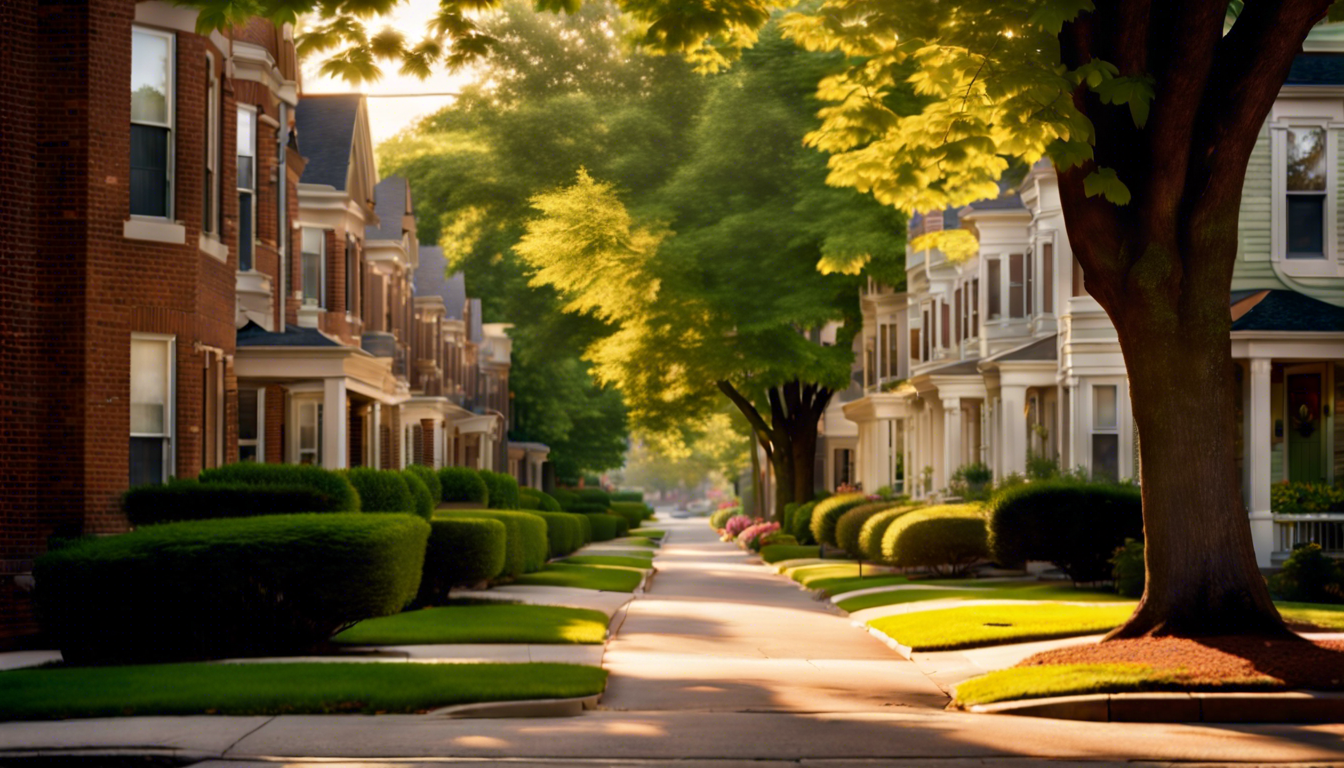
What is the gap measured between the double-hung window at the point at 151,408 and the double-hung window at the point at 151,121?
5.42ft

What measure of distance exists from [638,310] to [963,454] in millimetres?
9960

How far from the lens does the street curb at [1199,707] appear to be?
12586 millimetres

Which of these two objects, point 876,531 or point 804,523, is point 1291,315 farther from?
point 804,523

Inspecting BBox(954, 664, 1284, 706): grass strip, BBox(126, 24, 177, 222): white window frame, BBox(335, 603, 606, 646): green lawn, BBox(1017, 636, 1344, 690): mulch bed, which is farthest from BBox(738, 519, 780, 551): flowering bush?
BBox(954, 664, 1284, 706): grass strip

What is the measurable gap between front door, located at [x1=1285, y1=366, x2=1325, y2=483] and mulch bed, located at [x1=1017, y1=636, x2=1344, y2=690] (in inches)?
568

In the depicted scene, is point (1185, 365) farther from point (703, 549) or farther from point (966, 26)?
point (703, 549)

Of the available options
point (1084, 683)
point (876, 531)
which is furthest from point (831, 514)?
point (1084, 683)

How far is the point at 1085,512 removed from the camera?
84.4ft

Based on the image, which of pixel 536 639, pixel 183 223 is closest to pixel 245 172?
pixel 183 223

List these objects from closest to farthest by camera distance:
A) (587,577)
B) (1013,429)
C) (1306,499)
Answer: (1306,499) → (587,577) → (1013,429)

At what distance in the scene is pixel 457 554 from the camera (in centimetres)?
2417

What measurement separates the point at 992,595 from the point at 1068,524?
1782mm

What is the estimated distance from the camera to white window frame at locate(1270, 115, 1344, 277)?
27984 mm

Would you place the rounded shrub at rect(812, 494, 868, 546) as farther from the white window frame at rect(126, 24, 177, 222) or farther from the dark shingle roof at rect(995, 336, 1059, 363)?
the white window frame at rect(126, 24, 177, 222)
